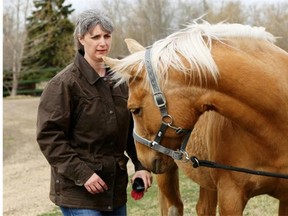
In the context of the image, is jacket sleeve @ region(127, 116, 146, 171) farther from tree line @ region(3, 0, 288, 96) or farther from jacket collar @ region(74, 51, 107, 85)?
tree line @ region(3, 0, 288, 96)

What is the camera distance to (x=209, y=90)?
240 cm

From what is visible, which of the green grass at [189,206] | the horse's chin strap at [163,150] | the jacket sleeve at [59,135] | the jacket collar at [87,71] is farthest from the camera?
the green grass at [189,206]

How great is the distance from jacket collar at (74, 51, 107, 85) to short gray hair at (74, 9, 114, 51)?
15 cm

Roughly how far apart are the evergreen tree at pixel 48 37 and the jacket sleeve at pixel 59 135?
2725cm

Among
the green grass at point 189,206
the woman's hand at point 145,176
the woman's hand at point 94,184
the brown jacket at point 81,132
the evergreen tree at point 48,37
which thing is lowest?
the evergreen tree at point 48,37

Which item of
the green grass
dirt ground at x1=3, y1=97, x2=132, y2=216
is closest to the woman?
the green grass

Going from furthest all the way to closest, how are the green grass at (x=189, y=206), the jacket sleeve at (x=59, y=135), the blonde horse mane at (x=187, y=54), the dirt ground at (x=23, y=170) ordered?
the dirt ground at (x=23, y=170)
the green grass at (x=189, y=206)
the jacket sleeve at (x=59, y=135)
the blonde horse mane at (x=187, y=54)

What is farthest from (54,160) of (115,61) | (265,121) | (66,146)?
(265,121)

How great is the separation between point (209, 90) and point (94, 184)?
83 centimetres

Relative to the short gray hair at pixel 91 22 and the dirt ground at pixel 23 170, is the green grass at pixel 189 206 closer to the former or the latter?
the dirt ground at pixel 23 170

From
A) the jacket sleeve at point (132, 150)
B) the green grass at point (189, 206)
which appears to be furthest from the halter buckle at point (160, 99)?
the green grass at point (189, 206)

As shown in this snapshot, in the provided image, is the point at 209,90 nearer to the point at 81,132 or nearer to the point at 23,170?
the point at 81,132

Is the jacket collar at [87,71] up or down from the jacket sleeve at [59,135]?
up

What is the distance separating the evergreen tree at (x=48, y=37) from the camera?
30.0m
